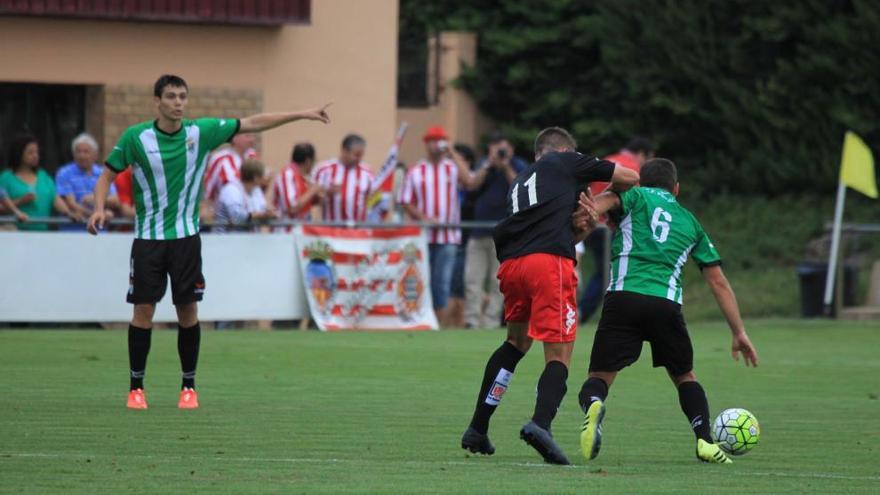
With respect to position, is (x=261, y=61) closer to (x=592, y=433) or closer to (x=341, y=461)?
(x=341, y=461)

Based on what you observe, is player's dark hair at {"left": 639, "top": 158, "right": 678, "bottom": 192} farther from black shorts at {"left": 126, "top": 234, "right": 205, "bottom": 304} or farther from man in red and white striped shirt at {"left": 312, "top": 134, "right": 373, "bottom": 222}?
man in red and white striped shirt at {"left": 312, "top": 134, "right": 373, "bottom": 222}

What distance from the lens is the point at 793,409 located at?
12727 millimetres

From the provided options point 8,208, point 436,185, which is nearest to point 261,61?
point 436,185

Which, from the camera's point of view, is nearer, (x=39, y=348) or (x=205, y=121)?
(x=205, y=121)

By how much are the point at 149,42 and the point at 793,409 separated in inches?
526

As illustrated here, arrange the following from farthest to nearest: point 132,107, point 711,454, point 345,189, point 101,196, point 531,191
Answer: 1. point 132,107
2. point 345,189
3. point 101,196
4. point 711,454
5. point 531,191

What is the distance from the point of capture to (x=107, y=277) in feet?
60.1

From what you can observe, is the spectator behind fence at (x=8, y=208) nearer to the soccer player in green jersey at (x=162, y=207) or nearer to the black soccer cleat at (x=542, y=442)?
the soccer player in green jersey at (x=162, y=207)

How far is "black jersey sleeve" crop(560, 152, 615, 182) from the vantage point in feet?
30.6

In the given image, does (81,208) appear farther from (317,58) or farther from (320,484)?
(320,484)

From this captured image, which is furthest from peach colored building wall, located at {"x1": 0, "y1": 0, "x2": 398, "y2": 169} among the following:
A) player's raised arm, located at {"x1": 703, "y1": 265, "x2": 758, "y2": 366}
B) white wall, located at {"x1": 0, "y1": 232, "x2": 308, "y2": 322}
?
player's raised arm, located at {"x1": 703, "y1": 265, "x2": 758, "y2": 366}

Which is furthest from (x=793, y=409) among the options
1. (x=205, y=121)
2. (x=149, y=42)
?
(x=149, y=42)

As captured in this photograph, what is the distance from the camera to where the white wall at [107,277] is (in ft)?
59.1

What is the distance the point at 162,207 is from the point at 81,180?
311 inches
